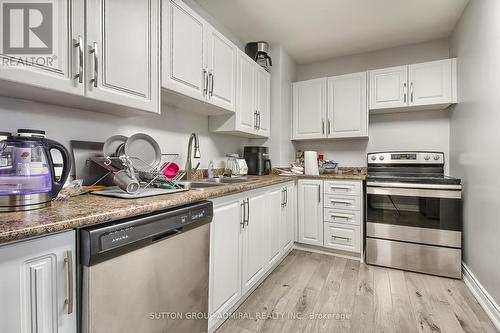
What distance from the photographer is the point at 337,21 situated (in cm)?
247

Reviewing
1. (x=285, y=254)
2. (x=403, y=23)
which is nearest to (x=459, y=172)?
(x=403, y=23)

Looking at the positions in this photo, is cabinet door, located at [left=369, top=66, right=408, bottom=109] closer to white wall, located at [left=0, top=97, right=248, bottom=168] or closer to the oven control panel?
the oven control panel

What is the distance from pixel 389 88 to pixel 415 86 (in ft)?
0.82

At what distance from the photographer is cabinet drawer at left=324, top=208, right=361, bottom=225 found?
260 centimetres

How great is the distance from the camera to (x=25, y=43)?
91 cm

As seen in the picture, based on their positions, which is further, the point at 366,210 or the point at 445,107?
the point at 445,107

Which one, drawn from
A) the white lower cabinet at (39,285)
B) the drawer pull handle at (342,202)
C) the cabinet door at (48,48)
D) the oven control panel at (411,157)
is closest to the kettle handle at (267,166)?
the drawer pull handle at (342,202)

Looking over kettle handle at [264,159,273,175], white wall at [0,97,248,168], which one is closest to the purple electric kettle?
white wall at [0,97,248,168]

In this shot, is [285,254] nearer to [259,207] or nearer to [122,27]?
[259,207]

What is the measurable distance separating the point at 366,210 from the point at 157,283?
224 cm

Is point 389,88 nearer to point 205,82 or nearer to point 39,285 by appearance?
point 205,82

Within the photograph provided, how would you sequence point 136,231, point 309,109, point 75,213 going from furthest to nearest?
point 309,109, point 136,231, point 75,213

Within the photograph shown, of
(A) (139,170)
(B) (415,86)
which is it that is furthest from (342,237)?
(A) (139,170)

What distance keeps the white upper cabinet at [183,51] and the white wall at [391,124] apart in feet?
7.22
